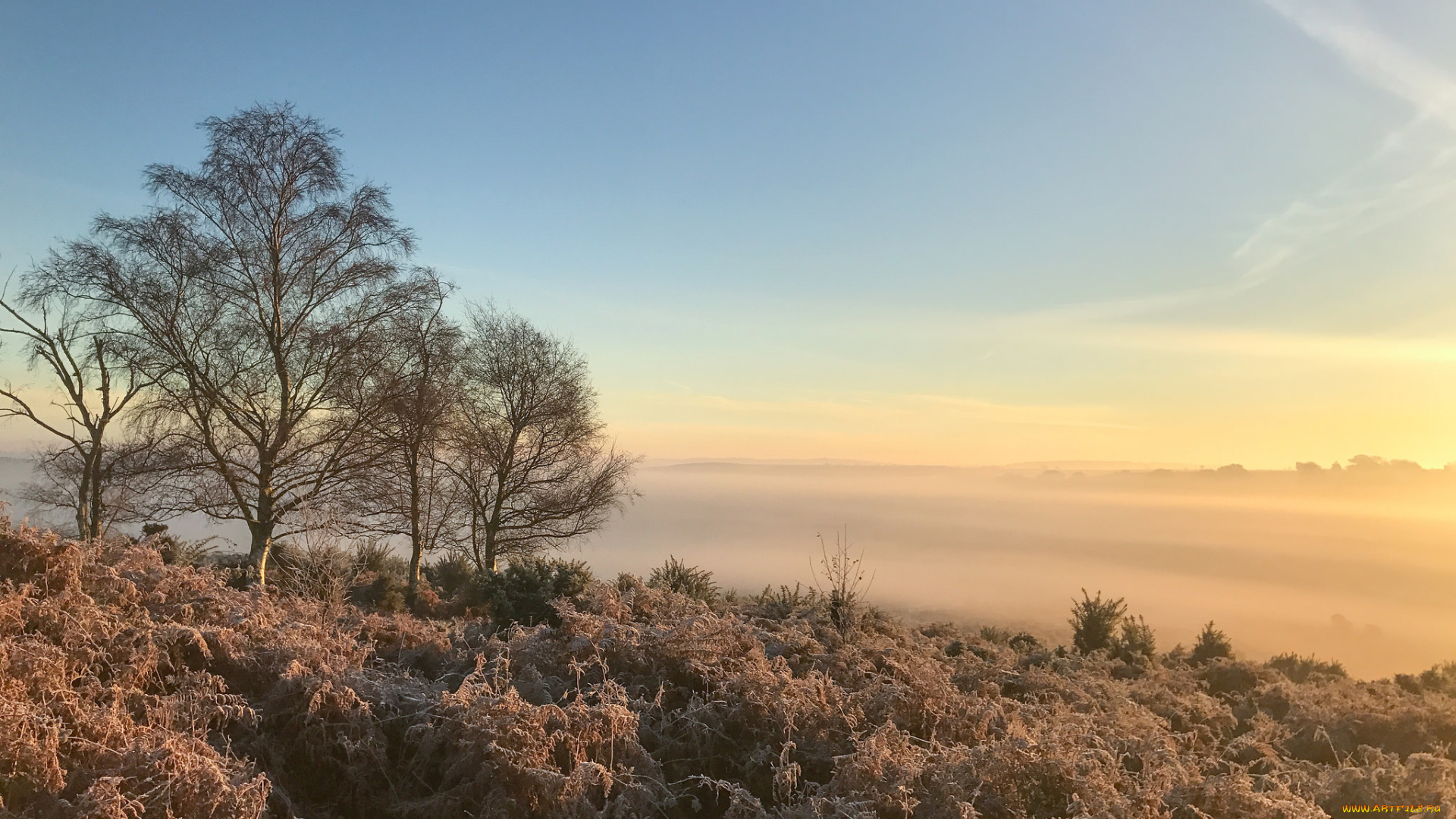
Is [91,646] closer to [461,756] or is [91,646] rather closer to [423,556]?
[461,756]

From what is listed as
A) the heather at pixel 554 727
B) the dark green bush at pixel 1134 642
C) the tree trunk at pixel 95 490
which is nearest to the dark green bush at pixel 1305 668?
the dark green bush at pixel 1134 642

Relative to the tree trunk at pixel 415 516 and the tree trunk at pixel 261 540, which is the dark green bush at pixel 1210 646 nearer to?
the tree trunk at pixel 415 516

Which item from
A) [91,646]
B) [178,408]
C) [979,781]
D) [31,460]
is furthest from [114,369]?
[979,781]

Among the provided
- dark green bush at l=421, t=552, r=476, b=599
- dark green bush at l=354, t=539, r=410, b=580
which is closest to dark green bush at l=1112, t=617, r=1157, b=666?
dark green bush at l=421, t=552, r=476, b=599

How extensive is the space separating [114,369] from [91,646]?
53.5ft

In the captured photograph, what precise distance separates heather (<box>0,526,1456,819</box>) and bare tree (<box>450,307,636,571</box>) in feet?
49.7

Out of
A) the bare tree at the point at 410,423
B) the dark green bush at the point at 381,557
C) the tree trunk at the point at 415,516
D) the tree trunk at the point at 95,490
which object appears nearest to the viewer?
the bare tree at the point at 410,423

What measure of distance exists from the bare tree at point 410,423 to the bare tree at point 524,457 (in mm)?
1828

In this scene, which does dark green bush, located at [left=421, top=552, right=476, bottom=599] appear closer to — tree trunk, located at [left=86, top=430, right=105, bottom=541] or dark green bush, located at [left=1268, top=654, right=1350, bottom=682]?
tree trunk, located at [left=86, top=430, right=105, bottom=541]

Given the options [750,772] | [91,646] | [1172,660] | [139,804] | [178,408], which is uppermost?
[178,408]

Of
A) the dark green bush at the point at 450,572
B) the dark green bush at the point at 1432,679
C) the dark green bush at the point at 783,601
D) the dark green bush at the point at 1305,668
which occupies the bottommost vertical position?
the dark green bush at the point at 1305,668

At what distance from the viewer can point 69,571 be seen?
6.68 meters

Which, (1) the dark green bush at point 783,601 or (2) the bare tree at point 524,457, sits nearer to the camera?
(1) the dark green bush at point 783,601

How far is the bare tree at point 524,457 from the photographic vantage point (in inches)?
929
